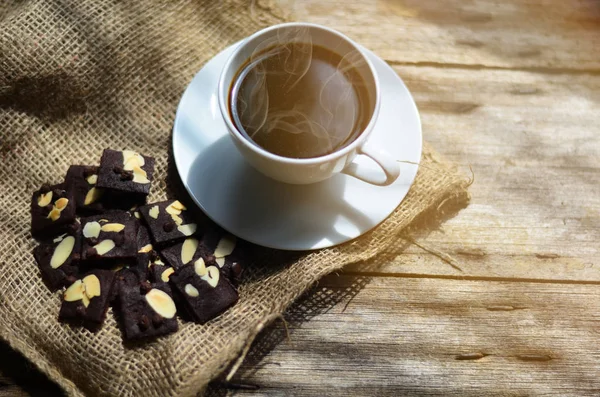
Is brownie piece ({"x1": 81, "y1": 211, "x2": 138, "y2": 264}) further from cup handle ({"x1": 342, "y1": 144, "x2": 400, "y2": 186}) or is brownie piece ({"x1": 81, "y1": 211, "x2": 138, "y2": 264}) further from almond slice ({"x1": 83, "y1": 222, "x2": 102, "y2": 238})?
cup handle ({"x1": 342, "y1": 144, "x2": 400, "y2": 186})

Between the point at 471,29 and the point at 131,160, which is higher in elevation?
the point at 471,29

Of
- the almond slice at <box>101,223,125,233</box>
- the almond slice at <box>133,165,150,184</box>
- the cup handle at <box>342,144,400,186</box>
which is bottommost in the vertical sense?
the almond slice at <box>101,223,125,233</box>

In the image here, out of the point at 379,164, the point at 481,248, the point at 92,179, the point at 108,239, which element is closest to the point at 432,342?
the point at 481,248

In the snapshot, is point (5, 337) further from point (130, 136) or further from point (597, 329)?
point (597, 329)

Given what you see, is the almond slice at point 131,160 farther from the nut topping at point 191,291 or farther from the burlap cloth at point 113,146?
the nut topping at point 191,291

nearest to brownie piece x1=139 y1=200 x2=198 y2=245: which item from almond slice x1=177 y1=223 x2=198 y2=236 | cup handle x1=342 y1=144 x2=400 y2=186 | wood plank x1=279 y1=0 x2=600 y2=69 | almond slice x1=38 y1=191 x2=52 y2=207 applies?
almond slice x1=177 y1=223 x2=198 y2=236

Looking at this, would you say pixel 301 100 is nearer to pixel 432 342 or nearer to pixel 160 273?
pixel 160 273

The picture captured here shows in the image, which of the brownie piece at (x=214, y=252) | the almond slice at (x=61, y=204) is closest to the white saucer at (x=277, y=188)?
the brownie piece at (x=214, y=252)
